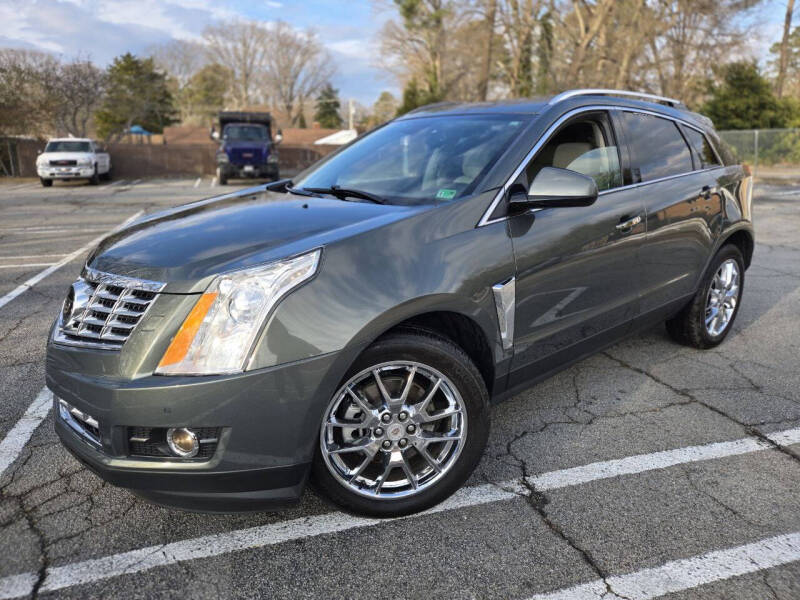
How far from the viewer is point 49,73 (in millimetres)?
30406

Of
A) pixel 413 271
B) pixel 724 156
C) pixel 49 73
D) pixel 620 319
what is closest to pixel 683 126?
pixel 724 156

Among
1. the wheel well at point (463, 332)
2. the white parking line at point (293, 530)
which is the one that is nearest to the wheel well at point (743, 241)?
the white parking line at point (293, 530)

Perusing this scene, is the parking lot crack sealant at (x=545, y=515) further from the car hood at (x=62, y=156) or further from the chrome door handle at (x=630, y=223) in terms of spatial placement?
the car hood at (x=62, y=156)

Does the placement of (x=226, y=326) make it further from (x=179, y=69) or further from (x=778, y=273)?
(x=179, y=69)

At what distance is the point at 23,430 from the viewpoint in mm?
3354

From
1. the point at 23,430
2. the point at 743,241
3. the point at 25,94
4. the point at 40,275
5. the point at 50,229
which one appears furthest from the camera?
the point at 25,94

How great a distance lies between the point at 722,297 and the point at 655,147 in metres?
1.38

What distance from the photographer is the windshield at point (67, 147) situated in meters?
22.0

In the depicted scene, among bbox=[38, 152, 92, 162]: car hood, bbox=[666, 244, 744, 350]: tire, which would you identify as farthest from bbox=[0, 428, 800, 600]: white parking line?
bbox=[38, 152, 92, 162]: car hood

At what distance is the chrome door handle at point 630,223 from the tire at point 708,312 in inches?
42.6

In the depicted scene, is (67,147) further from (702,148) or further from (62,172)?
(702,148)

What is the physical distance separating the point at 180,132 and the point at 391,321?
2267 inches

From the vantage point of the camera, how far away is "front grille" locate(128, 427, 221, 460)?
216 cm

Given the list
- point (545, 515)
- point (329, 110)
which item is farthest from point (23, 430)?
point (329, 110)
